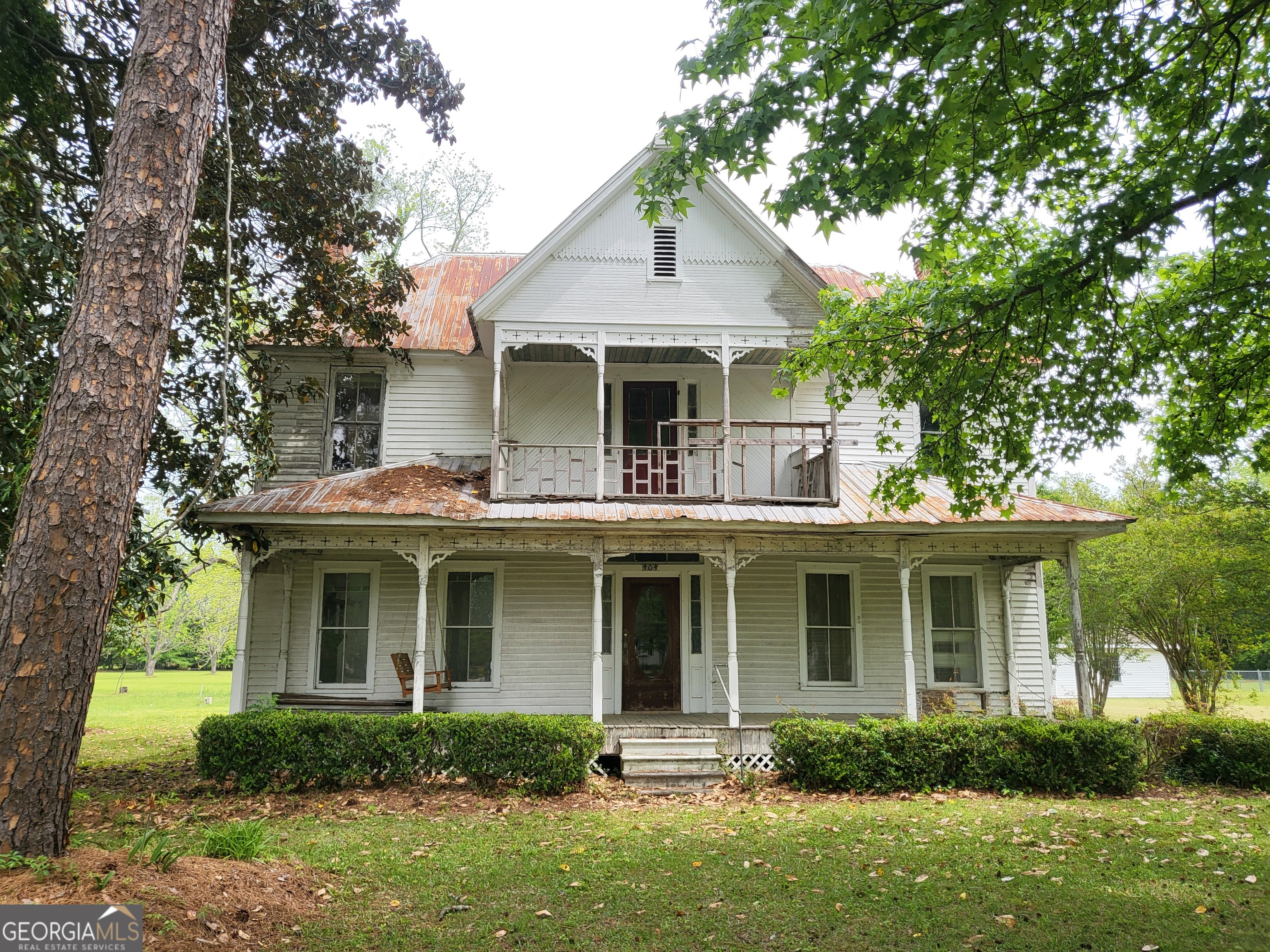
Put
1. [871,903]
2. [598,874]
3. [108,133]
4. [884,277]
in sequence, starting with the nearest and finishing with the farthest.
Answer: [871,903]
[598,874]
[884,277]
[108,133]

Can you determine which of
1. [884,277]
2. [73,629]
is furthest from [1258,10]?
[73,629]

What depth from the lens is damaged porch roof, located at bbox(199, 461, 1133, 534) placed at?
39.3ft

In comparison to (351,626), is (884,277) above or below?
above

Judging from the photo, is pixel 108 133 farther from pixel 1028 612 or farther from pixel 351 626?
pixel 1028 612

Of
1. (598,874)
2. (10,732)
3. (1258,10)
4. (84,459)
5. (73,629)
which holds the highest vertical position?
(1258,10)

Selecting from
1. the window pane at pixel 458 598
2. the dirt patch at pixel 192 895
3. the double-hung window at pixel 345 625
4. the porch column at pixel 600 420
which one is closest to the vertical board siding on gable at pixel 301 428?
the double-hung window at pixel 345 625

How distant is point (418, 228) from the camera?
31.7 metres

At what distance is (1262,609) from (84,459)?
80.1 feet

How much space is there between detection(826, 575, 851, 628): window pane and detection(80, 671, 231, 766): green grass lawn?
38.0 feet

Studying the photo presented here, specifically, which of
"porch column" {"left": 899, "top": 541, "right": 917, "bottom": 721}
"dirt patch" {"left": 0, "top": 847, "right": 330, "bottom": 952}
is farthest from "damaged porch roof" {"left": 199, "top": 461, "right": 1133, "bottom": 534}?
"dirt patch" {"left": 0, "top": 847, "right": 330, "bottom": 952}

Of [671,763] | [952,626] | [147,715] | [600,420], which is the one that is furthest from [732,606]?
[147,715]

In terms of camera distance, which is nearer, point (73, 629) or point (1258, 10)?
point (73, 629)

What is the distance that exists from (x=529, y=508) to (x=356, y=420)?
14.9 ft

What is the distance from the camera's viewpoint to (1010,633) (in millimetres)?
15141
